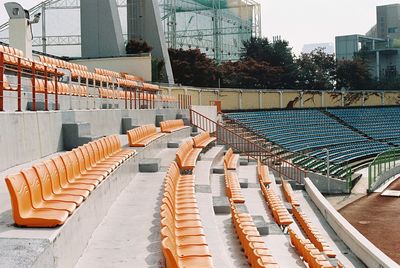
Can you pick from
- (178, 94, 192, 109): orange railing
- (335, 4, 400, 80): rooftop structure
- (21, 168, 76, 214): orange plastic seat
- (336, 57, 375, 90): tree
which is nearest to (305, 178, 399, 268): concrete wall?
(21, 168, 76, 214): orange plastic seat

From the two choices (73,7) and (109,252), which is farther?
(73,7)

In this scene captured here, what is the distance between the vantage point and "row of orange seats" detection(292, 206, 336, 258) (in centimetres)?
875

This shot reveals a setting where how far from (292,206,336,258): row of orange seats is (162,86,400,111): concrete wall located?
1604 centimetres

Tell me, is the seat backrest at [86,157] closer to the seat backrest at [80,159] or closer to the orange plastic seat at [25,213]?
the seat backrest at [80,159]

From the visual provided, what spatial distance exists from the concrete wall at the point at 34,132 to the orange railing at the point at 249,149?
28.7ft

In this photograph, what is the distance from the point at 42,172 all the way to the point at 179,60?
1344 inches

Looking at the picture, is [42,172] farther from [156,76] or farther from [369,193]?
[156,76]

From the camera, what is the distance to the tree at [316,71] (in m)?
49.3

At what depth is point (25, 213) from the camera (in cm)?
375

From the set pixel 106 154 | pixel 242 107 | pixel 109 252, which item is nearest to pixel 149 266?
pixel 109 252

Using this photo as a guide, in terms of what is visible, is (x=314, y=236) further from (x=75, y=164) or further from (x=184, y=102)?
(x=184, y=102)

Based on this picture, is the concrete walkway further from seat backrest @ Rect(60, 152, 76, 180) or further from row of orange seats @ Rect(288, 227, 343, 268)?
row of orange seats @ Rect(288, 227, 343, 268)

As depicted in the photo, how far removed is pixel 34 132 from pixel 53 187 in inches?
101

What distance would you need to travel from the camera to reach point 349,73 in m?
52.2
